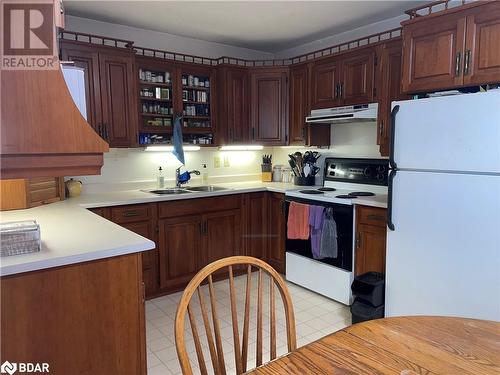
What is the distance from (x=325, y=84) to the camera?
3479 mm

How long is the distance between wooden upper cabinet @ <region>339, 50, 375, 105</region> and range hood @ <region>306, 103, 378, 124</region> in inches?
3.3

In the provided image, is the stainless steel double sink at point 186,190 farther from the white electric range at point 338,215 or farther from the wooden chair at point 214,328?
the wooden chair at point 214,328

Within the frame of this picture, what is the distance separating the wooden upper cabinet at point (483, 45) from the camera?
2.07 meters

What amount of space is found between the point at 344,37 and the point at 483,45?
1.77 m

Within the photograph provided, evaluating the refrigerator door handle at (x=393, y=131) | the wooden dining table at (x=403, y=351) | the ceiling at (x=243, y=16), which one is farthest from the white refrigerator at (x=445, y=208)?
the ceiling at (x=243, y=16)

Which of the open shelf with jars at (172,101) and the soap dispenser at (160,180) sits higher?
the open shelf with jars at (172,101)

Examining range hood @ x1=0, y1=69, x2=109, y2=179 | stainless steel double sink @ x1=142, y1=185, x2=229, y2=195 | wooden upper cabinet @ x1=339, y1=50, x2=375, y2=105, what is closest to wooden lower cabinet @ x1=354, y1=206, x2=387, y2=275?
wooden upper cabinet @ x1=339, y1=50, x2=375, y2=105

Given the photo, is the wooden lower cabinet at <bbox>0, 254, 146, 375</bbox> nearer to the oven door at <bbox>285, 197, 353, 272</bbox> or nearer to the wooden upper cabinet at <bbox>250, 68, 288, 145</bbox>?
the oven door at <bbox>285, 197, 353, 272</bbox>

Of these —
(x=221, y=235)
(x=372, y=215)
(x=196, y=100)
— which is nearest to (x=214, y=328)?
(x=372, y=215)

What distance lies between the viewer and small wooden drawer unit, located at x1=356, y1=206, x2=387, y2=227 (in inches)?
105

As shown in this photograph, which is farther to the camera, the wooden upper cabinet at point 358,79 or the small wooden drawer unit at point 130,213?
the wooden upper cabinet at point 358,79

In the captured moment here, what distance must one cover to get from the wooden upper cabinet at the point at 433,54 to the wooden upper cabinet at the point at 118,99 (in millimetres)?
2300

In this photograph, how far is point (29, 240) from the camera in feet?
4.94

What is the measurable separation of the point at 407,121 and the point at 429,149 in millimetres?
239
